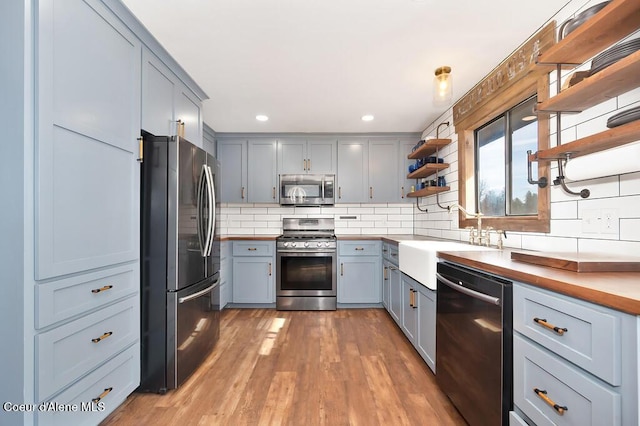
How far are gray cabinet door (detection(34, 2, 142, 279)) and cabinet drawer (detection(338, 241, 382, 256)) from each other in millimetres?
2360

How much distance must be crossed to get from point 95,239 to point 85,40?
3.14 feet

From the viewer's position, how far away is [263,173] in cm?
388

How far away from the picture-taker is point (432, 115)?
3.27 metres

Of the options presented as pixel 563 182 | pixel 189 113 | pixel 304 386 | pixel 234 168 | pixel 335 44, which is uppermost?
pixel 335 44

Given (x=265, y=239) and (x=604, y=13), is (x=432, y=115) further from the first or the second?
(x=265, y=239)

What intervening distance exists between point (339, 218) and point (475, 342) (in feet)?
9.37

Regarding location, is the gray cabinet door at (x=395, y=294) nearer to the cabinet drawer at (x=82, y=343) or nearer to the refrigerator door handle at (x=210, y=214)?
the refrigerator door handle at (x=210, y=214)

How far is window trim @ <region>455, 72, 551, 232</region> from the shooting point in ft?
5.72

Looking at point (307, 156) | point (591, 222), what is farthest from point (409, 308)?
point (307, 156)

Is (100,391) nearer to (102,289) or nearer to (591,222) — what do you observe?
(102,289)

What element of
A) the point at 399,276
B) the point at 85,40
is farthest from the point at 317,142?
the point at 85,40

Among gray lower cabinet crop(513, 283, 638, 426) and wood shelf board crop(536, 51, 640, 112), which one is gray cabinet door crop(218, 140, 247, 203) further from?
gray lower cabinet crop(513, 283, 638, 426)

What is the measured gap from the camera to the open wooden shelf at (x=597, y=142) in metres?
1.07

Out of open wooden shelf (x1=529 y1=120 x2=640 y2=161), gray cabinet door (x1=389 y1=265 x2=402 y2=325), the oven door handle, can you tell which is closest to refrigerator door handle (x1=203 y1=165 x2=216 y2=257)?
the oven door handle
